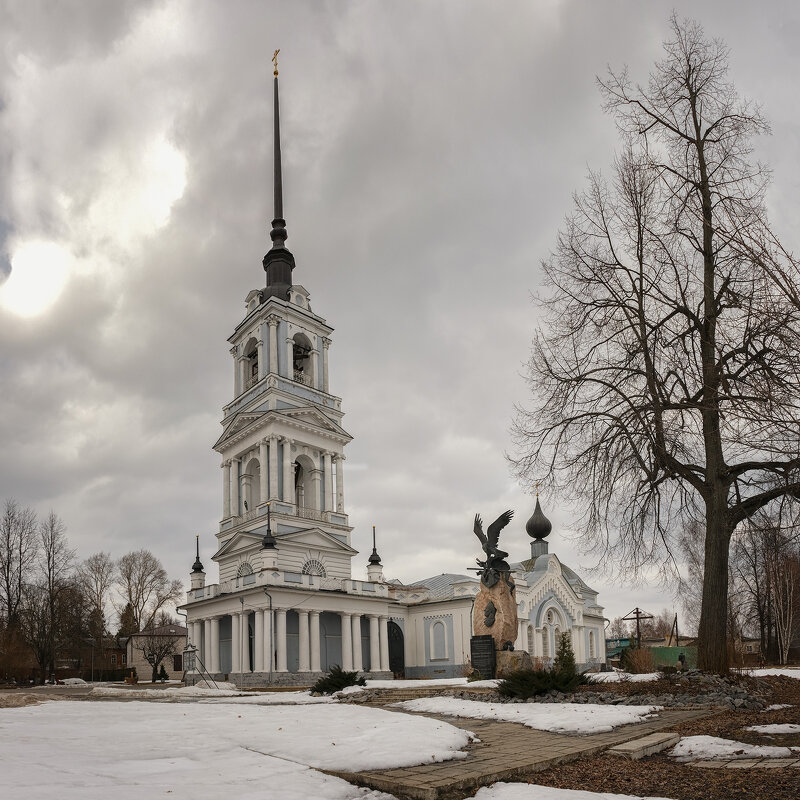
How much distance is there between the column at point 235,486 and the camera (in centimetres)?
4128

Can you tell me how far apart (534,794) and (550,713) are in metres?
5.85

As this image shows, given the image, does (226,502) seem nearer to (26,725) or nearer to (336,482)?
(336,482)

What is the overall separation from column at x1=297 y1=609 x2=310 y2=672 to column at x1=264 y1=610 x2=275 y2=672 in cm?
148

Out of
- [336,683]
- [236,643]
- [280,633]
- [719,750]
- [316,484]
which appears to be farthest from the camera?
[316,484]

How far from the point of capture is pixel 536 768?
274 inches

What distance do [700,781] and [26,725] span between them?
9.01 metres

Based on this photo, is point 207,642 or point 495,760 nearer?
point 495,760

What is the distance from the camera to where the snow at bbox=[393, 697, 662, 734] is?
9820mm

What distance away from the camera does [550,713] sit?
1132 cm

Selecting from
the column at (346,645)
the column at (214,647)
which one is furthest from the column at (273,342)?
the column at (346,645)

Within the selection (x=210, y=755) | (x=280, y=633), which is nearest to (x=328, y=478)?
(x=280, y=633)

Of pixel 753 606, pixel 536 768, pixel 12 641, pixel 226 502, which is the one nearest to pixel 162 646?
pixel 12 641

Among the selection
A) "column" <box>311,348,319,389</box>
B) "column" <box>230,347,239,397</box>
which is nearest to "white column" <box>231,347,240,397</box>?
"column" <box>230,347,239,397</box>

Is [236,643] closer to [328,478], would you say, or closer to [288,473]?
[288,473]
